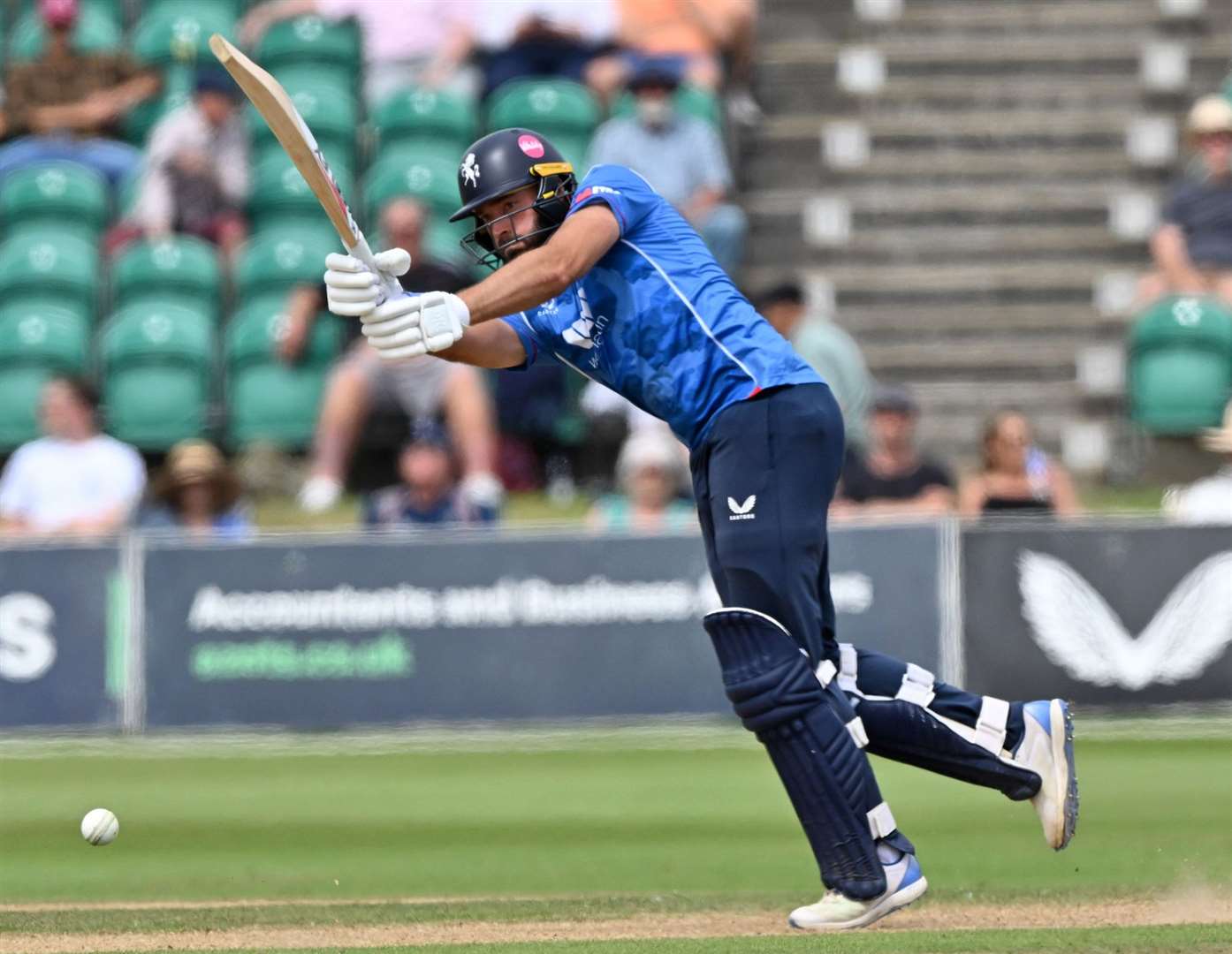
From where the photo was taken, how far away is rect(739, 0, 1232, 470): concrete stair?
1389cm

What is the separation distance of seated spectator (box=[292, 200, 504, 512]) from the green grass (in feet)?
8.50

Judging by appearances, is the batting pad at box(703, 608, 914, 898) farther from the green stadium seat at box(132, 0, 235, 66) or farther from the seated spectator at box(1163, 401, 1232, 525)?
the green stadium seat at box(132, 0, 235, 66)

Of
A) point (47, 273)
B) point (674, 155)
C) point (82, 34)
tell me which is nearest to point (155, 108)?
point (82, 34)

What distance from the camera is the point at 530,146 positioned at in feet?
17.8

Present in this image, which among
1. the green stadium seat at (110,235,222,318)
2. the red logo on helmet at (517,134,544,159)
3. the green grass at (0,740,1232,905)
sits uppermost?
the red logo on helmet at (517,134,544,159)

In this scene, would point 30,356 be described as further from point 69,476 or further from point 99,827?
point 99,827

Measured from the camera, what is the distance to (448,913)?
5.59m

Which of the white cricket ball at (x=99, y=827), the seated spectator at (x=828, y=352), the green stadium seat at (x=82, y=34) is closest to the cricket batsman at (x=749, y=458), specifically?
the white cricket ball at (x=99, y=827)

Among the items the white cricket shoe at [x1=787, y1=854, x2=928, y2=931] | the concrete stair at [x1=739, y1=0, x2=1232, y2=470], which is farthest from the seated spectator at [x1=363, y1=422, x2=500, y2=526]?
the white cricket shoe at [x1=787, y1=854, x2=928, y2=931]

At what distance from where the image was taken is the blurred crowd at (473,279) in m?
11.2

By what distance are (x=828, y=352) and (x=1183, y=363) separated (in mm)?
2219

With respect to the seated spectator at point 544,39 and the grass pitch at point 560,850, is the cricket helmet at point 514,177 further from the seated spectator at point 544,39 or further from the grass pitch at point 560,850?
the seated spectator at point 544,39

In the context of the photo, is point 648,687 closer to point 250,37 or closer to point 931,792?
point 931,792

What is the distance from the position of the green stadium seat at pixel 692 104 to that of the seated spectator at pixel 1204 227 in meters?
3.04
